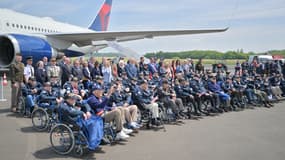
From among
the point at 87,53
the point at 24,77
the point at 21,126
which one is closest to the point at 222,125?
the point at 21,126

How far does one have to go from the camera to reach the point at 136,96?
715 cm

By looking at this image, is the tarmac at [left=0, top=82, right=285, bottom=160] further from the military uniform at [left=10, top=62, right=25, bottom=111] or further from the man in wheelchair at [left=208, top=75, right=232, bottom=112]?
the man in wheelchair at [left=208, top=75, right=232, bottom=112]

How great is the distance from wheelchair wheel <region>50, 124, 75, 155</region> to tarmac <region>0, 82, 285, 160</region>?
0.12 metres

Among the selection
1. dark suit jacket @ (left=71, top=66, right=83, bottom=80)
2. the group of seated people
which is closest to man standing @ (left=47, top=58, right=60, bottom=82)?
dark suit jacket @ (left=71, top=66, right=83, bottom=80)

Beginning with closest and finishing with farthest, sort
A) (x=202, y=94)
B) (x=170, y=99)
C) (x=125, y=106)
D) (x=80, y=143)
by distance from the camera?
(x=80, y=143) → (x=125, y=106) → (x=170, y=99) → (x=202, y=94)

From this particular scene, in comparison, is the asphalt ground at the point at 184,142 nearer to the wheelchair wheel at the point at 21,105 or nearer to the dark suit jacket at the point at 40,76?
the wheelchair wheel at the point at 21,105

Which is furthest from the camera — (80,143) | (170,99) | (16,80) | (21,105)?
(16,80)

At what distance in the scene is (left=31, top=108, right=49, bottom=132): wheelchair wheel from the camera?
661 cm

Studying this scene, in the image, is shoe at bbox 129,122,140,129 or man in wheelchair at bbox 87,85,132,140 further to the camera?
shoe at bbox 129,122,140,129

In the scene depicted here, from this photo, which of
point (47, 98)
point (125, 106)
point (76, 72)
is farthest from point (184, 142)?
point (76, 72)

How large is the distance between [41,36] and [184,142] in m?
12.9

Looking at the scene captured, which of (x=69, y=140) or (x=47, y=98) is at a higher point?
(x=47, y=98)

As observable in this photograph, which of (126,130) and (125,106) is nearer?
(126,130)

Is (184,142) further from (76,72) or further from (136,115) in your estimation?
(76,72)
